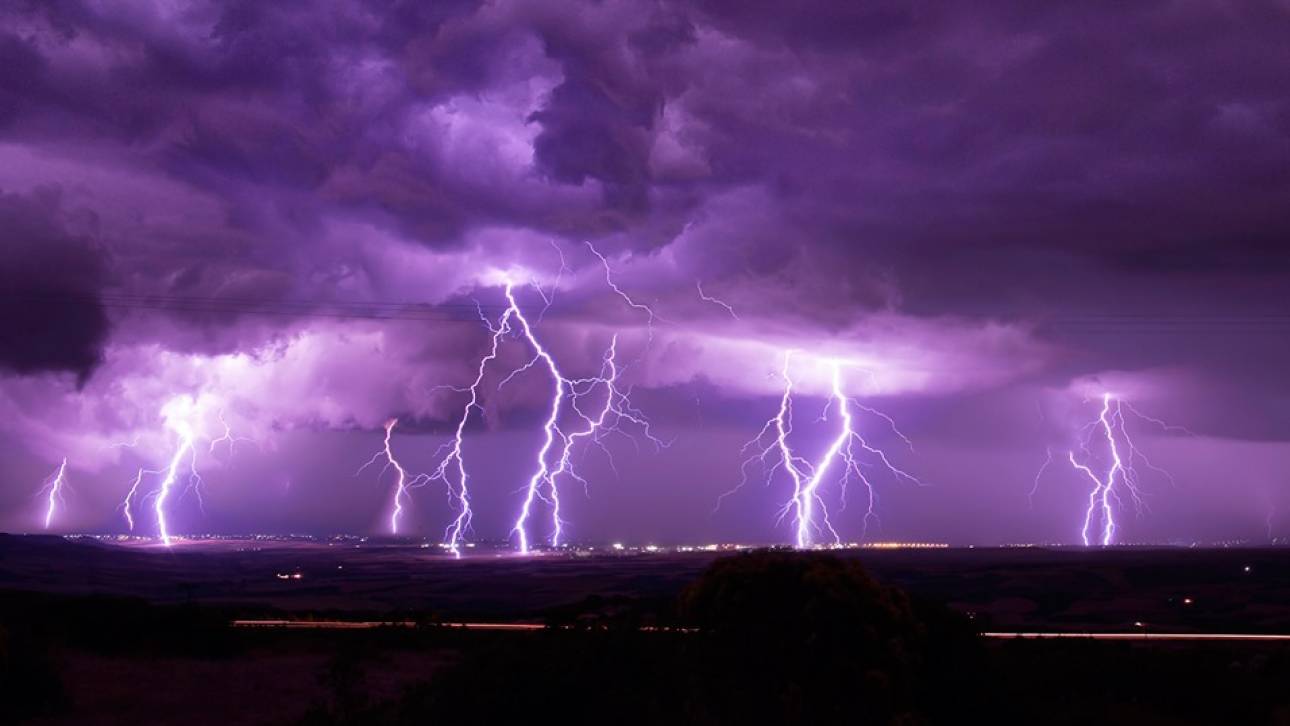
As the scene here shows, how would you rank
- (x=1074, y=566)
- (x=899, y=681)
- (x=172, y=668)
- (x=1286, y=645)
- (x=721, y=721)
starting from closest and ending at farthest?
1. (x=721, y=721)
2. (x=899, y=681)
3. (x=172, y=668)
4. (x=1286, y=645)
5. (x=1074, y=566)

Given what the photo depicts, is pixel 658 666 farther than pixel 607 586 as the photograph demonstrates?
No

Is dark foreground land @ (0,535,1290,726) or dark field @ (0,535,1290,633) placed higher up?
dark foreground land @ (0,535,1290,726)

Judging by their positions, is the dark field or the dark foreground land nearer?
the dark foreground land

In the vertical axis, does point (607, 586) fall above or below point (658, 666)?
below

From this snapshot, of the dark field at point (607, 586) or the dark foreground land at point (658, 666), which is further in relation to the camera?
the dark field at point (607, 586)

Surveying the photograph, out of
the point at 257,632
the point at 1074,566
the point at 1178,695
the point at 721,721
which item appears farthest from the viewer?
the point at 1074,566

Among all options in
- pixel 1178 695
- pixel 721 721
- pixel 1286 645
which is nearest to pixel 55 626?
pixel 721 721

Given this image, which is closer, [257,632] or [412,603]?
[257,632]

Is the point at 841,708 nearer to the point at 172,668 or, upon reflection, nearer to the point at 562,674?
the point at 562,674

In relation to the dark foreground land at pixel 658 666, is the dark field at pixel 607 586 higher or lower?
lower
